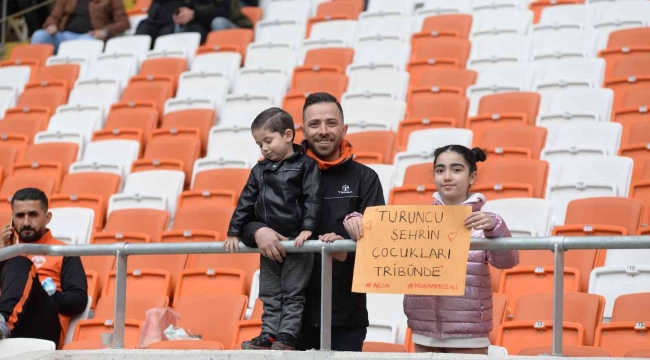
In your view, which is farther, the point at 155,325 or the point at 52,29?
the point at 52,29

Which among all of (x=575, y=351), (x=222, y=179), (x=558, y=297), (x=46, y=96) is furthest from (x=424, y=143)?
(x=46, y=96)

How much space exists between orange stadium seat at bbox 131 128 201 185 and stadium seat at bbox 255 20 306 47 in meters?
2.25

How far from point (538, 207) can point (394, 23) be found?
15.8 feet

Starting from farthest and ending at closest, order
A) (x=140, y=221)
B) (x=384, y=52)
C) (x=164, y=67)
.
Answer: (x=164, y=67) → (x=384, y=52) → (x=140, y=221)

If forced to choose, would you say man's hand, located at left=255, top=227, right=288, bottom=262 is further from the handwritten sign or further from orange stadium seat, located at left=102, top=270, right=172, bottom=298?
orange stadium seat, located at left=102, top=270, right=172, bottom=298

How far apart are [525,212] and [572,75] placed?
2.74m

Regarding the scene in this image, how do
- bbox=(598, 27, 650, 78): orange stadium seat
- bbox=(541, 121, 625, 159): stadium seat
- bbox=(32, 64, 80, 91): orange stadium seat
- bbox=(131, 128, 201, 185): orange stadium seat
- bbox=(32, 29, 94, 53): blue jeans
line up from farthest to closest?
bbox=(32, 29, 94, 53): blue jeans → bbox=(32, 64, 80, 91): orange stadium seat → bbox=(598, 27, 650, 78): orange stadium seat → bbox=(131, 128, 201, 185): orange stadium seat → bbox=(541, 121, 625, 159): stadium seat

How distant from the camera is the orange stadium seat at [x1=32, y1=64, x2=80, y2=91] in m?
11.4

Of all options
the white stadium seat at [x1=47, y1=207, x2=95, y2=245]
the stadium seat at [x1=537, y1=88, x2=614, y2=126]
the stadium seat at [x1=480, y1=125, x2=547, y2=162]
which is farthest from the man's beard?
the stadium seat at [x1=537, y1=88, x2=614, y2=126]

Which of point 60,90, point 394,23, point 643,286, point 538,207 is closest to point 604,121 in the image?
point 538,207

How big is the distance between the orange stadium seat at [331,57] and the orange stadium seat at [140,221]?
3.22m

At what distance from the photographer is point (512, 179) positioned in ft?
24.2

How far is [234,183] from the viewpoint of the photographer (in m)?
8.27

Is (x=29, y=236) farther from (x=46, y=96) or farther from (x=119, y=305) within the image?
(x=46, y=96)
